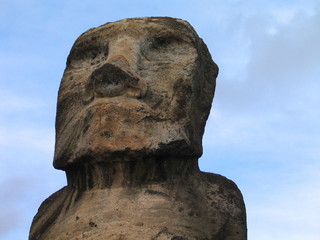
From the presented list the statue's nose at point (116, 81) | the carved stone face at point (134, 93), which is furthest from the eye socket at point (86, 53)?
the statue's nose at point (116, 81)

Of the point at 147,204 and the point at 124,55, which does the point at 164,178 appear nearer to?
the point at 147,204

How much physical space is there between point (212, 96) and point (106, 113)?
4.24 feet

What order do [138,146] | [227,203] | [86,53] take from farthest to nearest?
[86,53] < [227,203] < [138,146]

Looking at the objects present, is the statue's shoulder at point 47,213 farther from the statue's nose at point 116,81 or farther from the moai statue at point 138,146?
the statue's nose at point 116,81

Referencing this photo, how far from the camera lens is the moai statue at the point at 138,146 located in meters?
5.57

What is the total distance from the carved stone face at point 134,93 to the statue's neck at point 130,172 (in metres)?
0.07

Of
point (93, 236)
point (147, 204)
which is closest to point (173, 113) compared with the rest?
point (147, 204)

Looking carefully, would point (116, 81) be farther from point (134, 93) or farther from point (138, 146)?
point (138, 146)

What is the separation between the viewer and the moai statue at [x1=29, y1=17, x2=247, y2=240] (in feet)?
18.3

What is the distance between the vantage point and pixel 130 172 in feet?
19.0

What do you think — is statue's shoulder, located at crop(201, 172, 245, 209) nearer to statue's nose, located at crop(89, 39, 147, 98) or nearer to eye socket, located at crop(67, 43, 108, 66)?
statue's nose, located at crop(89, 39, 147, 98)

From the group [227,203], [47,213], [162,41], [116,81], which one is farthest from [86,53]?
[227,203]

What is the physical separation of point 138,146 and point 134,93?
0.51 metres

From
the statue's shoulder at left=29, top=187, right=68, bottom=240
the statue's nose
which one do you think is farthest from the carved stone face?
the statue's shoulder at left=29, top=187, right=68, bottom=240
